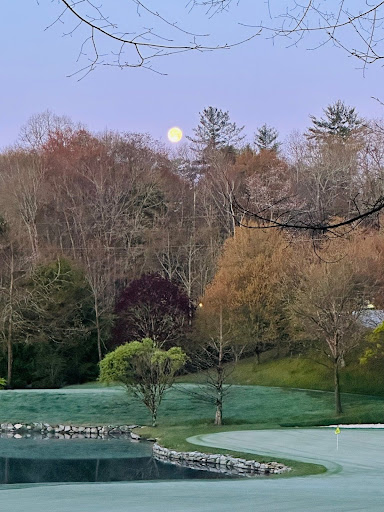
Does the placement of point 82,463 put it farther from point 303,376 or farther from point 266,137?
point 266,137

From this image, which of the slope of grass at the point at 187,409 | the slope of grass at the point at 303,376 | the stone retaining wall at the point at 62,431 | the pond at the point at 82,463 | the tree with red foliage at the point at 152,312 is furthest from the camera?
the tree with red foliage at the point at 152,312

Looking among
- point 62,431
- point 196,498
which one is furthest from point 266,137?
point 196,498

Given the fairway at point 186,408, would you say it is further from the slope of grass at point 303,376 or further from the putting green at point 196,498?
the putting green at point 196,498

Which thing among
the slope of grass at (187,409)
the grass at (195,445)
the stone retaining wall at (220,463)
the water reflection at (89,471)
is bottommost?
the water reflection at (89,471)

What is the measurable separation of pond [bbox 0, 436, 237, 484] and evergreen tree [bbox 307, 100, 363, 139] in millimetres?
34486

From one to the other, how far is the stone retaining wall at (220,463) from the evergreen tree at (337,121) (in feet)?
121

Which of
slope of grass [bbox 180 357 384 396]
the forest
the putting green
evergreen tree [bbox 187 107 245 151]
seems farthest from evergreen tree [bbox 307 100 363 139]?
the putting green

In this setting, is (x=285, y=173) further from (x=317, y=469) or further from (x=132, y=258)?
(x=317, y=469)

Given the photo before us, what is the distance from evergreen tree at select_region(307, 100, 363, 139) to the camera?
55.6m

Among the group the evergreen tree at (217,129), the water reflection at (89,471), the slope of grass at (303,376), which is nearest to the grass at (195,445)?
the water reflection at (89,471)

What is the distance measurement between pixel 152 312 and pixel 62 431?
37.8 feet

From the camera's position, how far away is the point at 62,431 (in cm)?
2898

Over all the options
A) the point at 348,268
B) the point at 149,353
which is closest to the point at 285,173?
the point at 348,268

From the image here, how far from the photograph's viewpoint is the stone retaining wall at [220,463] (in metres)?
18.4
